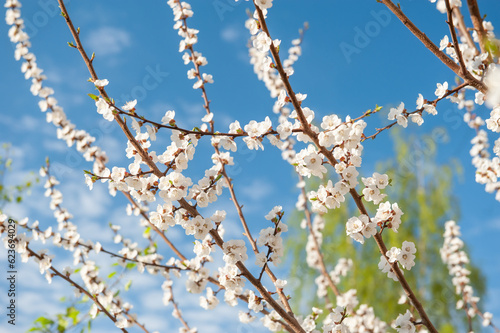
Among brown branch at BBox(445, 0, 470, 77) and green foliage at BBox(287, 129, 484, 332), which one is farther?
green foliage at BBox(287, 129, 484, 332)

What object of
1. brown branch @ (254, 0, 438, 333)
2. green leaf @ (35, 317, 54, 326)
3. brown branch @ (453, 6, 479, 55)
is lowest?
green leaf @ (35, 317, 54, 326)

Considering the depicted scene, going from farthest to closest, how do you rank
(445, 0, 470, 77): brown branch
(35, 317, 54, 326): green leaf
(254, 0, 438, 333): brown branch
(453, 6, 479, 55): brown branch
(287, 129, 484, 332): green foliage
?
1. (287, 129, 484, 332): green foliage
2. (35, 317, 54, 326): green leaf
3. (453, 6, 479, 55): brown branch
4. (445, 0, 470, 77): brown branch
5. (254, 0, 438, 333): brown branch

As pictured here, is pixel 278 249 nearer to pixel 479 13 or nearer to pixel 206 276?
pixel 206 276

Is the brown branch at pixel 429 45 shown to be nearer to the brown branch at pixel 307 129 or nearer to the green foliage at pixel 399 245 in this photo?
the brown branch at pixel 307 129

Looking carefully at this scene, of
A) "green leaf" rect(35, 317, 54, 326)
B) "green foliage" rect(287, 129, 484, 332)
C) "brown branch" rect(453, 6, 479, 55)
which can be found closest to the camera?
"brown branch" rect(453, 6, 479, 55)

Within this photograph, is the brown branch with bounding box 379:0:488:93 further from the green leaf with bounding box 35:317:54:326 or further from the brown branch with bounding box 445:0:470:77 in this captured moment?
the green leaf with bounding box 35:317:54:326

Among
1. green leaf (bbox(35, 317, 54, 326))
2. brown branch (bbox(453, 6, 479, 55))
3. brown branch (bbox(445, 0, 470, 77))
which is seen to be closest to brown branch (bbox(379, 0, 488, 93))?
brown branch (bbox(445, 0, 470, 77))

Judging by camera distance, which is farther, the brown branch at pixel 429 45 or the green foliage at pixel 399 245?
the green foliage at pixel 399 245

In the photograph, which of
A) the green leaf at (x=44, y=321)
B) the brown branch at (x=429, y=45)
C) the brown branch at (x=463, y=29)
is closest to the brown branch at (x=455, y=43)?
the brown branch at (x=429, y=45)

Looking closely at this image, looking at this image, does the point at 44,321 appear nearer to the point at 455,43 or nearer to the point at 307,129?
the point at 307,129

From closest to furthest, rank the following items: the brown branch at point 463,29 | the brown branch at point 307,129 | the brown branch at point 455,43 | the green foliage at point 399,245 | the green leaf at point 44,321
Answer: the brown branch at point 307,129 < the brown branch at point 455,43 < the brown branch at point 463,29 < the green leaf at point 44,321 < the green foliage at point 399,245

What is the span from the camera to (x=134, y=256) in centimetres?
277

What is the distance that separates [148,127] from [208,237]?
2.00ft

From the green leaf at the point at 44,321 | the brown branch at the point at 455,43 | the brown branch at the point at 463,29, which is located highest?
the brown branch at the point at 463,29
